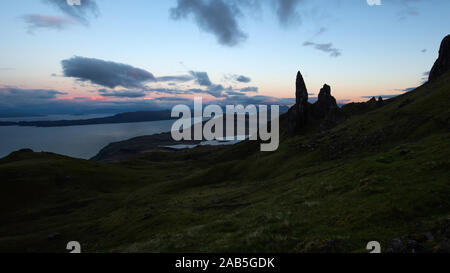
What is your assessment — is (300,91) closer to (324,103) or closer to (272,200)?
(324,103)

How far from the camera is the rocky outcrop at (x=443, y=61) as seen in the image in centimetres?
8931

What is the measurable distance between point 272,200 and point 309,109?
82750mm

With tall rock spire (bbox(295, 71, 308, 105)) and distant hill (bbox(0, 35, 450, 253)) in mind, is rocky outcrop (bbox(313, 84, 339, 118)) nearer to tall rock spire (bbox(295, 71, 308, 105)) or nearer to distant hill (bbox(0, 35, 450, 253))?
tall rock spire (bbox(295, 71, 308, 105))

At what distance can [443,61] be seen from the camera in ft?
297

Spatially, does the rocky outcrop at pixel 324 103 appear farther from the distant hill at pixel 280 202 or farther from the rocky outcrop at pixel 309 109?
the distant hill at pixel 280 202

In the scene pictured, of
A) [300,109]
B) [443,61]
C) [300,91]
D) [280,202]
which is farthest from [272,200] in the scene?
[443,61]

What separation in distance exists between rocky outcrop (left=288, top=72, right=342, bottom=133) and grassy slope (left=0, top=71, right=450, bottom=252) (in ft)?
112

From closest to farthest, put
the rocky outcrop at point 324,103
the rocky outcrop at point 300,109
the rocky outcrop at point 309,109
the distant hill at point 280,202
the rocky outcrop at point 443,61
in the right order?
the distant hill at point 280,202, the rocky outcrop at point 443,61, the rocky outcrop at point 309,109, the rocky outcrop at point 300,109, the rocky outcrop at point 324,103

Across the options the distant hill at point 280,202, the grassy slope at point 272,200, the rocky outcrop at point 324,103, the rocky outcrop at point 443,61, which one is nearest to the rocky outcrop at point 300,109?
the rocky outcrop at point 324,103

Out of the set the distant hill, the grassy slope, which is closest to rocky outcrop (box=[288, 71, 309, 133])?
the distant hill

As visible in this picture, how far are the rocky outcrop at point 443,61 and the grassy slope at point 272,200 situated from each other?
52.3 meters
